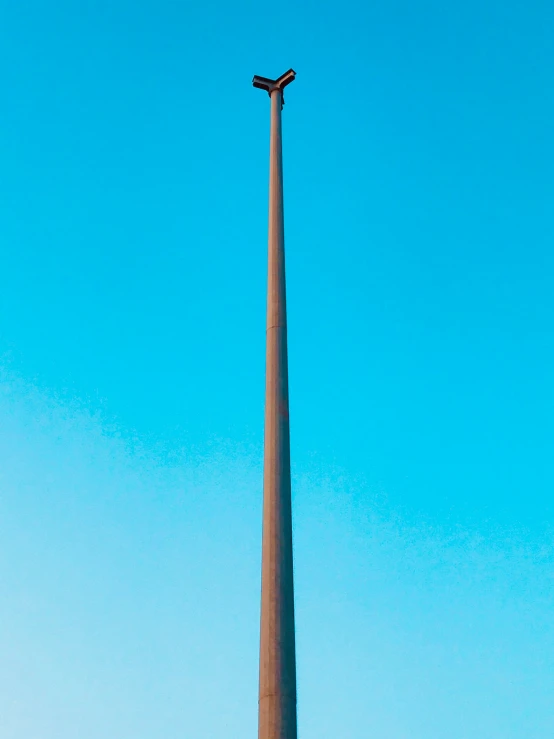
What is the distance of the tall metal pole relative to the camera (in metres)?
8.14

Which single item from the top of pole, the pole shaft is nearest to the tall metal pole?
the pole shaft

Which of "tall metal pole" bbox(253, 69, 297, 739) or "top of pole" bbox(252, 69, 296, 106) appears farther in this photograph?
"top of pole" bbox(252, 69, 296, 106)

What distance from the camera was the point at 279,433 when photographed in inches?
414

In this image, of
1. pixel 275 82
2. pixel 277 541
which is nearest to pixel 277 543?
pixel 277 541

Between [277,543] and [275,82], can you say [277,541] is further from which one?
[275,82]

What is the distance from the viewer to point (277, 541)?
938 cm

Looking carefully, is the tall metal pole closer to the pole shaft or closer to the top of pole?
the pole shaft

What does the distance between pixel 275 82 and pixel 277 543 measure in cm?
1126

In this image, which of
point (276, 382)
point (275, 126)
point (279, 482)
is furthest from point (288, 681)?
Result: point (275, 126)

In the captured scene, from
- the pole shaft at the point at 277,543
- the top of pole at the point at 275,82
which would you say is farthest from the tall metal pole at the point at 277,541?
the top of pole at the point at 275,82

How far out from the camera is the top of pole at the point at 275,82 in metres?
16.8

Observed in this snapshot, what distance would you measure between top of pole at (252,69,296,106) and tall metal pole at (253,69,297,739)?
510cm

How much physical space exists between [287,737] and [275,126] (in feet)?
37.1

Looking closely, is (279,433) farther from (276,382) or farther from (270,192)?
(270,192)
